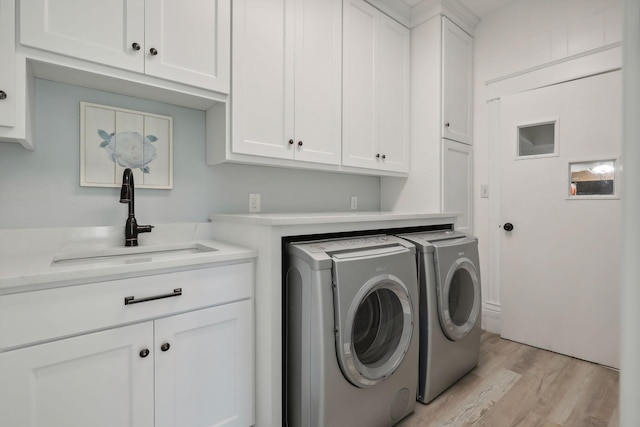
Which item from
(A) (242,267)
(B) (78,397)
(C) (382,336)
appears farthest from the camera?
(C) (382,336)

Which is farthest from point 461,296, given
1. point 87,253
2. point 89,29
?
point 89,29

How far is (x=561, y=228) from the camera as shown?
2.42 metres

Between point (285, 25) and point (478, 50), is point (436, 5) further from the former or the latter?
point (285, 25)

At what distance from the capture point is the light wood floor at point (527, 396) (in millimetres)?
1675

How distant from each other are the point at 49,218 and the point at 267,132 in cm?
113

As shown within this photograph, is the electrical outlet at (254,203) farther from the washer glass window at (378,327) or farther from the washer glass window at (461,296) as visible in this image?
the washer glass window at (461,296)

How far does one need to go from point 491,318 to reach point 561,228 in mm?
953

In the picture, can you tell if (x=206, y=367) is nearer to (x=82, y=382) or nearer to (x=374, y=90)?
(x=82, y=382)

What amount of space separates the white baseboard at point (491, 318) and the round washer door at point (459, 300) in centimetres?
87

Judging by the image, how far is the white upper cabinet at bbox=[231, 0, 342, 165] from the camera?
1.77m

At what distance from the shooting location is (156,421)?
4.04 feet

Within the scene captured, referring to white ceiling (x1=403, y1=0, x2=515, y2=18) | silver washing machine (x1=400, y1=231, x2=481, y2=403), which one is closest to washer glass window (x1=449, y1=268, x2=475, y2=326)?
silver washing machine (x1=400, y1=231, x2=481, y2=403)

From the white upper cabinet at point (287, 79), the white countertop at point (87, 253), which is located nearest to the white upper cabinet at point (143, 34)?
the white upper cabinet at point (287, 79)

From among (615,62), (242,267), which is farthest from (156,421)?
(615,62)
